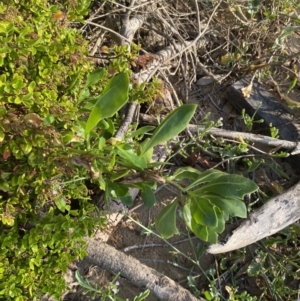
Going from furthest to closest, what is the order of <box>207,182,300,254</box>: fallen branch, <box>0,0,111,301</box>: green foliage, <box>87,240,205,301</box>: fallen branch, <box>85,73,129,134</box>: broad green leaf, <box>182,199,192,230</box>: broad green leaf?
<box>207,182,300,254</box>: fallen branch → <box>87,240,205,301</box>: fallen branch → <box>0,0,111,301</box>: green foliage → <box>182,199,192,230</box>: broad green leaf → <box>85,73,129,134</box>: broad green leaf

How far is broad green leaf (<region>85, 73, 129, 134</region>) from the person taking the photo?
4.05 feet

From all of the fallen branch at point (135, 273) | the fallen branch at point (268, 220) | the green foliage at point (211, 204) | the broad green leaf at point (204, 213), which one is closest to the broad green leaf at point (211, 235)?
the green foliage at point (211, 204)

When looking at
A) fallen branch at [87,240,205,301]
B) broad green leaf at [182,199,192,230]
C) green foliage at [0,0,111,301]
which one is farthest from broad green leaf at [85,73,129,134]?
fallen branch at [87,240,205,301]

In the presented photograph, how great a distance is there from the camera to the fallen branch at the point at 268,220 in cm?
219

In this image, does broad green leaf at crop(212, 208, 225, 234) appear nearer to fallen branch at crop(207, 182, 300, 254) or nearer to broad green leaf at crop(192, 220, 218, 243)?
broad green leaf at crop(192, 220, 218, 243)

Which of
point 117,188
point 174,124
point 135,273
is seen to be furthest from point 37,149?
point 135,273

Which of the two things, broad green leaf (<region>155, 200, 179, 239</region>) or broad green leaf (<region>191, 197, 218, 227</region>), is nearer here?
broad green leaf (<region>191, 197, 218, 227</region>)

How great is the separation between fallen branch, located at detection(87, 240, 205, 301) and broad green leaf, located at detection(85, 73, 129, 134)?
831mm

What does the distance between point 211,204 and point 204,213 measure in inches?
1.2

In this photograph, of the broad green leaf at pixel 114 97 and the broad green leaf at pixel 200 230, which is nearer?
the broad green leaf at pixel 114 97

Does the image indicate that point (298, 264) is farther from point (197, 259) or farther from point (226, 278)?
point (197, 259)

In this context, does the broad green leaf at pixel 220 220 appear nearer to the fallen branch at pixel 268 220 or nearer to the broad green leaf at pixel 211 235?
the broad green leaf at pixel 211 235

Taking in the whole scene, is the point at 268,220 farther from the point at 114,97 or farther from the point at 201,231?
the point at 114,97

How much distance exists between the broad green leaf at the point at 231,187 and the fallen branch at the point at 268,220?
92 centimetres
